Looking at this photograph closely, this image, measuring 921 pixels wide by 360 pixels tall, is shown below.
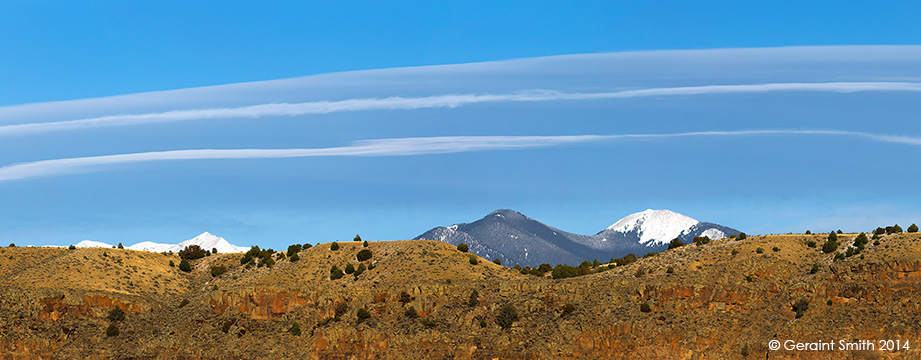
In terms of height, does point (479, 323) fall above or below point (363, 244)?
below

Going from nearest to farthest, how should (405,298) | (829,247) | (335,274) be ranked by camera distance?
(405,298)
(829,247)
(335,274)

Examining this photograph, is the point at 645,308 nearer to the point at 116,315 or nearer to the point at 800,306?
the point at 800,306

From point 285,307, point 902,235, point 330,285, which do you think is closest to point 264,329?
point 285,307

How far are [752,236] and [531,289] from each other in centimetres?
3504

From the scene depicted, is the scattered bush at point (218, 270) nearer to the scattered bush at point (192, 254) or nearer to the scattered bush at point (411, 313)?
the scattered bush at point (192, 254)

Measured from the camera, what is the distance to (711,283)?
4257 inches

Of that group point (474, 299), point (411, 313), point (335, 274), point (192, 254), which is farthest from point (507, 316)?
point (192, 254)

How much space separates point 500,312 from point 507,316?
4.65ft

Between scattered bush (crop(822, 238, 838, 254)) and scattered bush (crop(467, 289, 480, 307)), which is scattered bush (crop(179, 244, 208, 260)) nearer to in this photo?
scattered bush (crop(467, 289, 480, 307))

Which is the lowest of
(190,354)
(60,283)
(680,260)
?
(190,354)

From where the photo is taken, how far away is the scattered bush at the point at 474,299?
110625 millimetres

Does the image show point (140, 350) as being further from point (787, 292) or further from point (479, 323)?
point (787, 292)

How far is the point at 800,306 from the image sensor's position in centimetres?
10444

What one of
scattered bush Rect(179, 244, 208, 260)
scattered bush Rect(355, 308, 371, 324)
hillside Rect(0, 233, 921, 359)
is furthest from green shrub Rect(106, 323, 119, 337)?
scattered bush Rect(179, 244, 208, 260)
